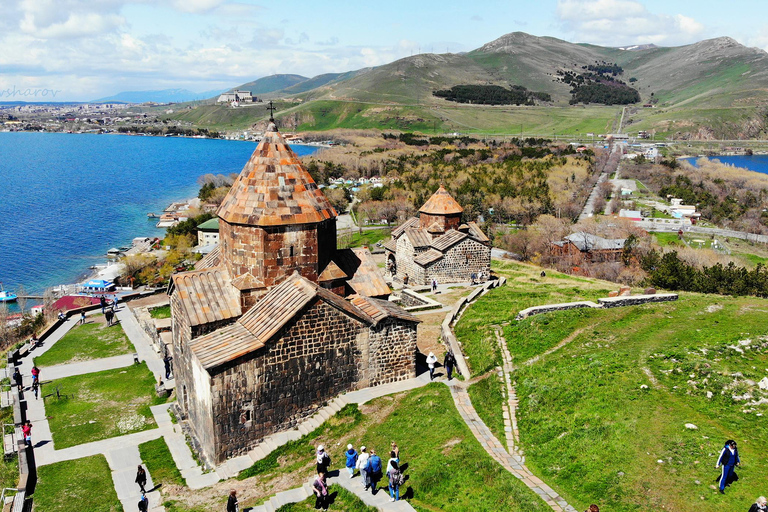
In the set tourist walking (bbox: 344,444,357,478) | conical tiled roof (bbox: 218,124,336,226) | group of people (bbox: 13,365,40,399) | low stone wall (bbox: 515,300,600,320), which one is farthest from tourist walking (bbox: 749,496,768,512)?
group of people (bbox: 13,365,40,399)

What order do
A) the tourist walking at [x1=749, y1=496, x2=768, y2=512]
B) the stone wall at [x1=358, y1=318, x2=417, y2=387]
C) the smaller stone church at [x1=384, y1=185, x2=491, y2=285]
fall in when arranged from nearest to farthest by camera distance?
the tourist walking at [x1=749, y1=496, x2=768, y2=512], the stone wall at [x1=358, y1=318, x2=417, y2=387], the smaller stone church at [x1=384, y1=185, x2=491, y2=285]

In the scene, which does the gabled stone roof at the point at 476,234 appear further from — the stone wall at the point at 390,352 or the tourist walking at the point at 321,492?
the tourist walking at the point at 321,492

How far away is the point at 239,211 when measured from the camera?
14516 mm

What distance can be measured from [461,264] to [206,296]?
65.6ft

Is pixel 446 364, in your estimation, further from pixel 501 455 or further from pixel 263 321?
pixel 263 321

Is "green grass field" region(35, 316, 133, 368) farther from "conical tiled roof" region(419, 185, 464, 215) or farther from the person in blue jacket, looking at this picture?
the person in blue jacket

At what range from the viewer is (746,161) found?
127 metres

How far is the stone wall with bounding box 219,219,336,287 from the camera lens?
1448 centimetres

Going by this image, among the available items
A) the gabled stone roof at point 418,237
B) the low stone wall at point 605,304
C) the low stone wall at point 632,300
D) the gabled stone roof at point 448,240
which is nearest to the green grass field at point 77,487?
the low stone wall at point 605,304

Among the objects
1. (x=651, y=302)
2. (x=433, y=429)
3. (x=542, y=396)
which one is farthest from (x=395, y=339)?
(x=651, y=302)

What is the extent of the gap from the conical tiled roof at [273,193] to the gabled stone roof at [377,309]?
257 cm

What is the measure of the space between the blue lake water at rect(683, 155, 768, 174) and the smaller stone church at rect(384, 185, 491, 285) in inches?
4124

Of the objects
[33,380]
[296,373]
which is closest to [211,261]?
[296,373]

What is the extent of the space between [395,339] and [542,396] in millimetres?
4157
